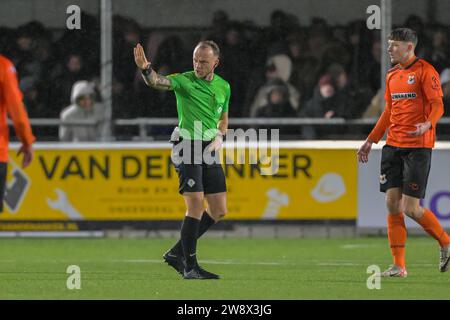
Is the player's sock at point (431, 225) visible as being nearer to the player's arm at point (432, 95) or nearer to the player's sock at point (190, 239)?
the player's arm at point (432, 95)

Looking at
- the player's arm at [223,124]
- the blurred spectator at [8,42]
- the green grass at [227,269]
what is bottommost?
the green grass at [227,269]

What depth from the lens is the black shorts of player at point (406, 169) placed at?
11141 mm

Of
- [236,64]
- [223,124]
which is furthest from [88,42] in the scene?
[223,124]

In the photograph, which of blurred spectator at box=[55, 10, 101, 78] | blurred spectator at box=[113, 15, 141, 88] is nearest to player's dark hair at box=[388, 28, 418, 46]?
blurred spectator at box=[113, 15, 141, 88]

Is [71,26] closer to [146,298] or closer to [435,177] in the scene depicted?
[435,177]

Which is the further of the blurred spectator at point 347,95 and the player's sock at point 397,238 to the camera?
the blurred spectator at point 347,95

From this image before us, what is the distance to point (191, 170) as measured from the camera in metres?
11.0

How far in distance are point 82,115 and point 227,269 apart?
14.9ft

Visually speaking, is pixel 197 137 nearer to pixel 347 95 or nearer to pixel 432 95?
pixel 432 95

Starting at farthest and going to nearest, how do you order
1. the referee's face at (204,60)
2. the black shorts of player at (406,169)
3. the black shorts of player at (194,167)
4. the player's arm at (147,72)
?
the black shorts of player at (406,169), the black shorts of player at (194,167), the referee's face at (204,60), the player's arm at (147,72)

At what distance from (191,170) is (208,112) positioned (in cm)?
46

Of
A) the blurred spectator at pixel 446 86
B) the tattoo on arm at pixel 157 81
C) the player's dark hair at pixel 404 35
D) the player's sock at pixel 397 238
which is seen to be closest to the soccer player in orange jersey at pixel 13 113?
the tattoo on arm at pixel 157 81

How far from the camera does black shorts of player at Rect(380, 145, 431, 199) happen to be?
36.6 ft
